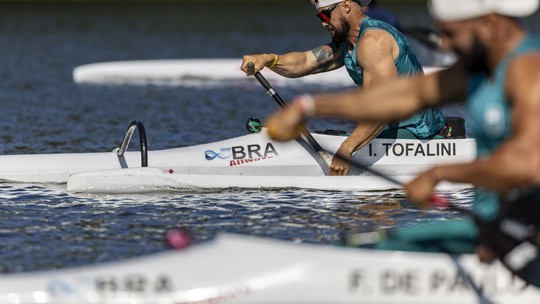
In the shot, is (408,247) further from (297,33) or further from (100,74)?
(297,33)

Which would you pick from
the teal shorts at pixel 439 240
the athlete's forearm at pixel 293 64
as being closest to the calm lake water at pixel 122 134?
the athlete's forearm at pixel 293 64

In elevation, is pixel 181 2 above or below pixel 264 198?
above

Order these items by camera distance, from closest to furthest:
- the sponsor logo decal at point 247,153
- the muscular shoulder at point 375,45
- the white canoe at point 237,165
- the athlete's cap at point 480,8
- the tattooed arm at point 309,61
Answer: the athlete's cap at point 480,8, the muscular shoulder at point 375,45, the white canoe at point 237,165, the sponsor logo decal at point 247,153, the tattooed arm at point 309,61

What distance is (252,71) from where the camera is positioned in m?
12.2

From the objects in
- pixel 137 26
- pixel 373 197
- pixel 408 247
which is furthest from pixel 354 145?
pixel 137 26

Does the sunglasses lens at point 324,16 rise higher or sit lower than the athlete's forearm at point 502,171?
higher

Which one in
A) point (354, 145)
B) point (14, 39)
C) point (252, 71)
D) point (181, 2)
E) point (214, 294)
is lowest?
point (214, 294)

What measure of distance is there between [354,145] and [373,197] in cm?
55

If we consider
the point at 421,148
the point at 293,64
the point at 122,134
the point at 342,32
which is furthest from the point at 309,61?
the point at 122,134

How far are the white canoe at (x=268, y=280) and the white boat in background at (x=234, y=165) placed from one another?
518 cm

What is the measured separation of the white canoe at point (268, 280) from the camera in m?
6.48

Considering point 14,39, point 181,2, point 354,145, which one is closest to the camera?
point 354,145

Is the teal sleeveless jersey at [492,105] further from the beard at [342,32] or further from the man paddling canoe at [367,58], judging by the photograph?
the beard at [342,32]

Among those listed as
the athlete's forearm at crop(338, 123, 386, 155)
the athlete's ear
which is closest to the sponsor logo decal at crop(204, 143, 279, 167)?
the athlete's forearm at crop(338, 123, 386, 155)
